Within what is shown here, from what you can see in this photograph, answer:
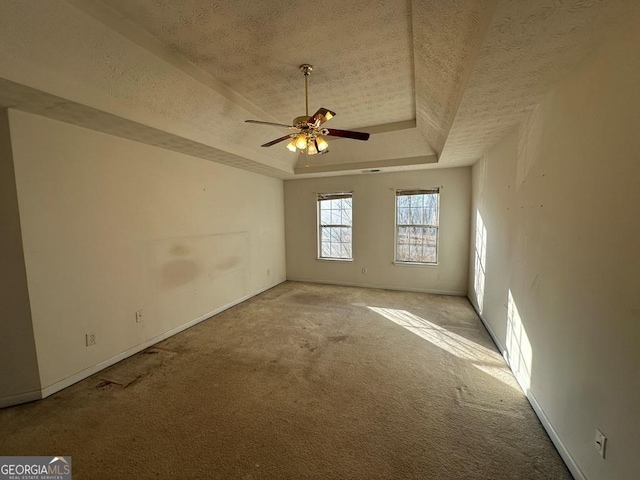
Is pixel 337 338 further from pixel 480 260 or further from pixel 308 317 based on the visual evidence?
pixel 480 260

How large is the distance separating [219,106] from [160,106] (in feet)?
1.92

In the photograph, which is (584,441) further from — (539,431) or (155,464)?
(155,464)

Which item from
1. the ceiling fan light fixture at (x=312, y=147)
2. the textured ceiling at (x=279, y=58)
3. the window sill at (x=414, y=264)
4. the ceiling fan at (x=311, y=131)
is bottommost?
the window sill at (x=414, y=264)

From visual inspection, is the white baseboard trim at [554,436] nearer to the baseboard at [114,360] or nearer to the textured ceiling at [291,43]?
the textured ceiling at [291,43]

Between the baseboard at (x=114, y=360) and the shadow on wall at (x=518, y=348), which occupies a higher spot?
the shadow on wall at (x=518, y=348)

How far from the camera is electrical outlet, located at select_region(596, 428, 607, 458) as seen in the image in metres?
1.28

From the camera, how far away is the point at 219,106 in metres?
2.86

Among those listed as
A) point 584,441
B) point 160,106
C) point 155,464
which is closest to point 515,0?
point 584,441

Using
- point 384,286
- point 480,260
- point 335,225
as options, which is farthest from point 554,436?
point 335,225

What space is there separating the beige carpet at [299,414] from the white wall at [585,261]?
39 cm

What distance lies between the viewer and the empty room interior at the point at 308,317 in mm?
1354

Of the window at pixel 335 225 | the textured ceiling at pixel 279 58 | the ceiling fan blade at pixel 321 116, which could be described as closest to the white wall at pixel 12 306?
the textured ceiling at pixel 279 58

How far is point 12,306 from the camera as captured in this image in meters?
2.07

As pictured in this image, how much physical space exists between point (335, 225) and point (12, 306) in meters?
4.64
